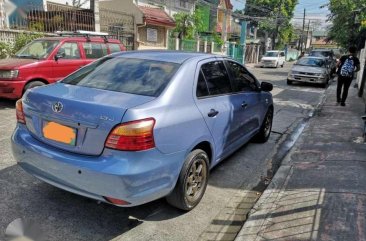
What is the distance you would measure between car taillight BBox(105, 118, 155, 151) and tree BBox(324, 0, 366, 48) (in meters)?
21.7

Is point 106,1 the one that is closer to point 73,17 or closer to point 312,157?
point 73,17

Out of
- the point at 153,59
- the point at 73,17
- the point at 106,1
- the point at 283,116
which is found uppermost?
the point at 106,1

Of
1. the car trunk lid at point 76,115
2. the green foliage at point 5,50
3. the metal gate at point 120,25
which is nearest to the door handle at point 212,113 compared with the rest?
the car trunk lid at point 76,115

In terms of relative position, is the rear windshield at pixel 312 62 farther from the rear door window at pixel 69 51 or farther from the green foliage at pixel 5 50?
the green foliage at pixel 5 50

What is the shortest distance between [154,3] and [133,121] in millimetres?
25480

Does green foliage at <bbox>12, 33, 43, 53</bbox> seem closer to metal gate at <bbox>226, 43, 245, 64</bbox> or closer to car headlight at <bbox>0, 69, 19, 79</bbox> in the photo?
car headlight at <bbox>0, 69, 19, 79</bbox>

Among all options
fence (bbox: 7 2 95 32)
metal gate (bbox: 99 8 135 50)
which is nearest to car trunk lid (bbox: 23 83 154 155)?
fence (bbox: 7 2 95 32)

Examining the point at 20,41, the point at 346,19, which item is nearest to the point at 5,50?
the point at 20,41

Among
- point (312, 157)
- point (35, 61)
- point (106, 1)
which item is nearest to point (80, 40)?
point (35, 61)

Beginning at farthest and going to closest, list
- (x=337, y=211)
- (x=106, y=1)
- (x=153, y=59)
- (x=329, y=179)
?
(x=106, y=1) → (x=329, y=179) → (x=153, y=59) → (x=337, y=211)

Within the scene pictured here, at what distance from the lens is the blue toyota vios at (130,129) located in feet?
9.47

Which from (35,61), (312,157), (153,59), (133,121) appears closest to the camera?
(133,121)

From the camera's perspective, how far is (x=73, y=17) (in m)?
14.4

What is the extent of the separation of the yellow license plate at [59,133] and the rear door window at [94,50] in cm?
642
